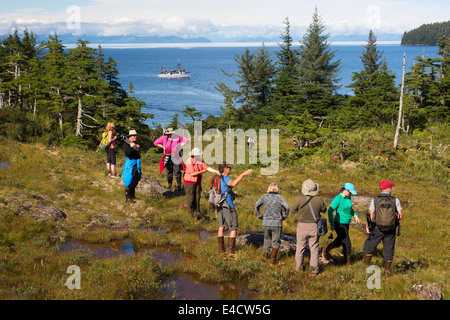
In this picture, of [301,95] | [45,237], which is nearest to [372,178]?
[301,95]

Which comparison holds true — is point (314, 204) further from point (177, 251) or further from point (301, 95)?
point (301, 95)

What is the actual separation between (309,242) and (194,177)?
4327 millimetres

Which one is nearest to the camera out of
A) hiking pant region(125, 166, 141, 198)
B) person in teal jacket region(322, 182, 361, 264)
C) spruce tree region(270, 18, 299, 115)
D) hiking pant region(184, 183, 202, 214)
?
person in teal jacket region(322, 182, 361, 264)

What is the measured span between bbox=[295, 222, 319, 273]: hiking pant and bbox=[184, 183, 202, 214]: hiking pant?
4.24m

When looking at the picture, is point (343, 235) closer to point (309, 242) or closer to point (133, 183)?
point (309, 242)

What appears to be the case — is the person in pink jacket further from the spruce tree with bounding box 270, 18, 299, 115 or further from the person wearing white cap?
the spruce tree with bounding box 270, 18, 299, 115

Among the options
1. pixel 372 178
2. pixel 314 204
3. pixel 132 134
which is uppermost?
pixel 132 134

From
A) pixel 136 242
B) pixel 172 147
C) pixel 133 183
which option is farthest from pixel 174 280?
pixel 172 147

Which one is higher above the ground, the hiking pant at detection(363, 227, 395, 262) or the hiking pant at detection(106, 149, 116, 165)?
the hiking pant at detection(106, 149, 116, 165)

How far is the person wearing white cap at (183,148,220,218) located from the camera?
1046 centimetres

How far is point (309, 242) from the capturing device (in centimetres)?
802

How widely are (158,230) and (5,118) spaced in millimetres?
21736

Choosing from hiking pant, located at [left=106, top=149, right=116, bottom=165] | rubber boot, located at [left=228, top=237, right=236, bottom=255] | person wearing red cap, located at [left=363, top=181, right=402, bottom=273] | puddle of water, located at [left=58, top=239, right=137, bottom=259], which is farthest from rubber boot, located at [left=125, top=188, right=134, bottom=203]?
person wearing red cap, located at [left=363, top=181, right=402, bottom=273]
